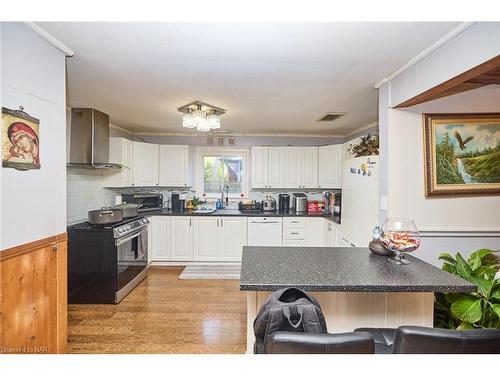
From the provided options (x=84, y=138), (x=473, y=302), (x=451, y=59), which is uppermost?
(x=451, y=59)

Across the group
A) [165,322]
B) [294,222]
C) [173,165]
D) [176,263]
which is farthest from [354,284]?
[173,165]

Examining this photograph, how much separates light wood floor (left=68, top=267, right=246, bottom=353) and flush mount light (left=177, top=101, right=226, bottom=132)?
1.97 metres

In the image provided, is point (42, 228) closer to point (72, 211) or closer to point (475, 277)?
point (72, 211)

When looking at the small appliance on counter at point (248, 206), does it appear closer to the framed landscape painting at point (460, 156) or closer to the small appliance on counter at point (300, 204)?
the small appliance on counter at point (300, 204)

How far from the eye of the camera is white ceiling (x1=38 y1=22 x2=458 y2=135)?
157 cm

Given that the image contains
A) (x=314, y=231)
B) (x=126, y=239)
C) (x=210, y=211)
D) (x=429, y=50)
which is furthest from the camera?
(x=210, y=211)

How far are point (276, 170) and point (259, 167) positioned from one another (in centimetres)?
31

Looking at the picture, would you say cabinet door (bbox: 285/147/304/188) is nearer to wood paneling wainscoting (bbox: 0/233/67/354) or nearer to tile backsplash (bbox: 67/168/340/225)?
tile backsplash (bbox: 67/168/340/225)

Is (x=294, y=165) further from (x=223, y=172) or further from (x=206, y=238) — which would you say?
(x=206, y=238)

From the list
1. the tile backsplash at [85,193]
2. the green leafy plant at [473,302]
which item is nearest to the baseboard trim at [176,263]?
the tile backsplash at [85,193]

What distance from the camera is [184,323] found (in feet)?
8.18

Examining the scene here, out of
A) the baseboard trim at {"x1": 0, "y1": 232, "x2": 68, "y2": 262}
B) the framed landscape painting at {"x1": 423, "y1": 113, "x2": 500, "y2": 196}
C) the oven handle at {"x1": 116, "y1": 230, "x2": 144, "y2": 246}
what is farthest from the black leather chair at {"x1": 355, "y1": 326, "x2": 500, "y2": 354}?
the oven handle at {"x1": 116, "y1": 230, "x2": 144, "y2": 246}

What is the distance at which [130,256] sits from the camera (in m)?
3.30

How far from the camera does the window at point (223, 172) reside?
4934mm
